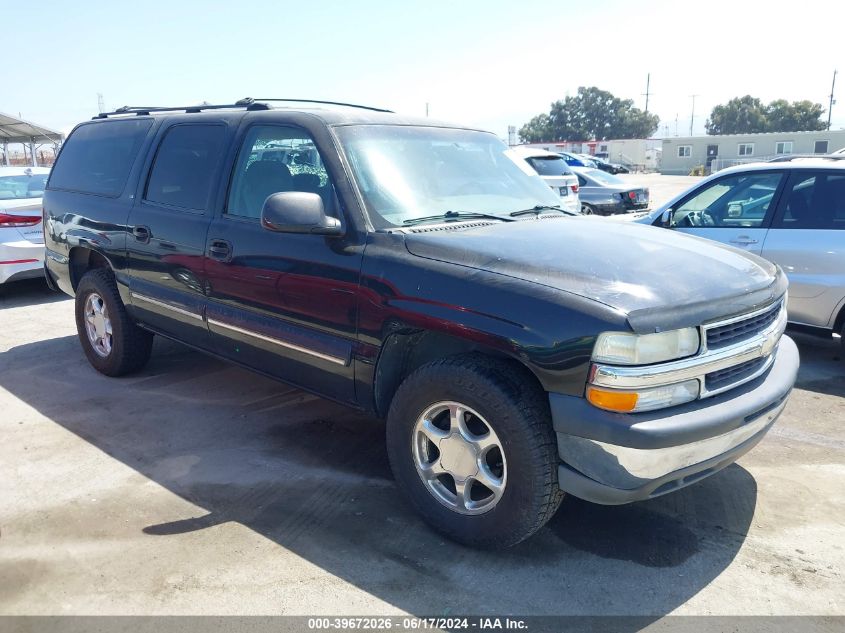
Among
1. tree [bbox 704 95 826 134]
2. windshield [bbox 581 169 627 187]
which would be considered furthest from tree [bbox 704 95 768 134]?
windshield [bbox 581 169 627 187]

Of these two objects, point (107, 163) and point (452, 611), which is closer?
point (452, 611)

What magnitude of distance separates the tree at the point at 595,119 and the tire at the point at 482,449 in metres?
95.9

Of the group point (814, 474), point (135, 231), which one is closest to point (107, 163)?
point (135, 231)

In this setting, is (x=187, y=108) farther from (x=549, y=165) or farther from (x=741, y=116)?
(x=741, y=116)

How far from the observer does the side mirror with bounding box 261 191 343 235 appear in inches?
129

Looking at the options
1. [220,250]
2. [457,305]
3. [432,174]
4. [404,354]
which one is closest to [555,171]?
[432,174]

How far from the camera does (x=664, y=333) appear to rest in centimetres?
267

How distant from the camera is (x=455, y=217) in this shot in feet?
11.9

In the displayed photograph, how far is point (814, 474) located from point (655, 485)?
5.75 ft

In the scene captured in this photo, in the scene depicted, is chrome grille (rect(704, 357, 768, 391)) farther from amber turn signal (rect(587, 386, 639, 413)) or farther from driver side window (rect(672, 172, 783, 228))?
driver side window (rect(672, 172, 783, 228))

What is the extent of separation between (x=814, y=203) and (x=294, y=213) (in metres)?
4.39

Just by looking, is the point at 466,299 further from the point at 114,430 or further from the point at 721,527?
the point at 114,430

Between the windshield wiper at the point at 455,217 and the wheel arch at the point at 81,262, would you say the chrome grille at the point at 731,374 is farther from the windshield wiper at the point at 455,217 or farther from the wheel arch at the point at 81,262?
the wheel arch at the point at 81,262

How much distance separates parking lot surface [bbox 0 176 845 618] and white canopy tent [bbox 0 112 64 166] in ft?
66.1
